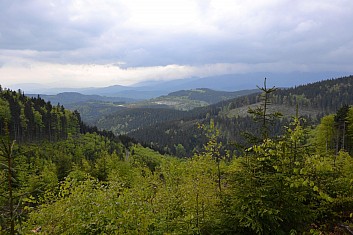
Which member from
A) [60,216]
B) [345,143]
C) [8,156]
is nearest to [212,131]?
[60,216]

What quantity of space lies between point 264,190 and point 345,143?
59.3 meters

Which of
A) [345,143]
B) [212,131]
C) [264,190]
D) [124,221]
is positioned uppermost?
[212,131]

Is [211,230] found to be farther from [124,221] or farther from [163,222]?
[124,221]

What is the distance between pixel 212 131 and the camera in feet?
45.4

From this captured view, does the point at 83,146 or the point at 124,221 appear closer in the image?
A: the point at 124,221

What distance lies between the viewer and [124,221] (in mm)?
9484

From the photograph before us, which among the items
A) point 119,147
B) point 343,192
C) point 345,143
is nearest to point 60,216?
point 343,192

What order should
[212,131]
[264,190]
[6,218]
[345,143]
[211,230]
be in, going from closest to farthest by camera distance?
[6,218]
[264,190]
[211,230]
[212,131]
[345,143]

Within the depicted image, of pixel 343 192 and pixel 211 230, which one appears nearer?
pixel 211 230

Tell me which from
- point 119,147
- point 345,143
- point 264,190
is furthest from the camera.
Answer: point 119,147

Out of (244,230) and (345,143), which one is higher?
(244,230)

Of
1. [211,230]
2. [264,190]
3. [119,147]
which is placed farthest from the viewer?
[119,147]

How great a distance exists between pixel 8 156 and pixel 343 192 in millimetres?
13398

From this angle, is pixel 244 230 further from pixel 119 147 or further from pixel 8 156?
pixel 119 147
